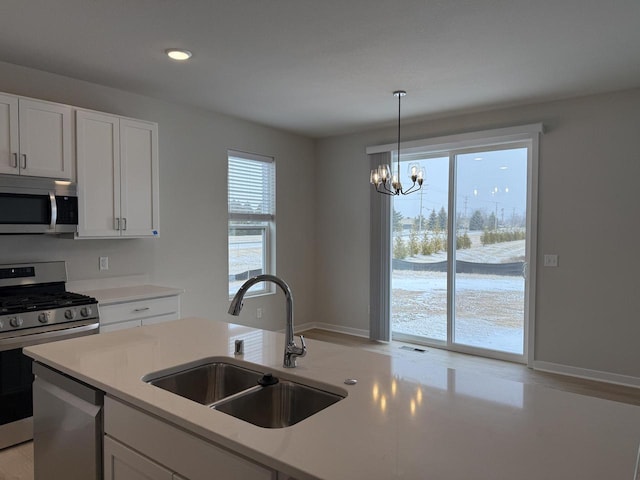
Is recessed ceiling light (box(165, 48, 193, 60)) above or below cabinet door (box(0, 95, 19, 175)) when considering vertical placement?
above

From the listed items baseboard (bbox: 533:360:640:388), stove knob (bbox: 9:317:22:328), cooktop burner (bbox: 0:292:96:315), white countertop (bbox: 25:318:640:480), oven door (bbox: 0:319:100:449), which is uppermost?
cooktop burner (bbox: 0:292:96:315)

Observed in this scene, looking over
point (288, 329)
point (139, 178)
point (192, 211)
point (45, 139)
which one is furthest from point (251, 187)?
point (288, 329)

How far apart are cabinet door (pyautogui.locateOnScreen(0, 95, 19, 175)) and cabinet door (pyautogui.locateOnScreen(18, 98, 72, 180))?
3cm

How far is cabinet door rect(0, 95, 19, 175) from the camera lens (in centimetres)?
288

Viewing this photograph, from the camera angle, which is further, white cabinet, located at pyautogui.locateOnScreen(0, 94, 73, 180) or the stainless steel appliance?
white cabinet, located at pyautogui.locateOnScreen(0, 94, 73, 180)

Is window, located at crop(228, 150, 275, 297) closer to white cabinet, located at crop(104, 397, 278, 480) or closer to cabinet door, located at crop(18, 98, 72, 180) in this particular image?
cabinet door, located at crop(18, 98, 72, 180)

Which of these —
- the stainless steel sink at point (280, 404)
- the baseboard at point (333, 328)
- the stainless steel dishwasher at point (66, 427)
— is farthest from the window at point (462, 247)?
the stainless steel dishwasher at point (66, 427)

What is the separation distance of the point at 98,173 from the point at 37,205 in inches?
19.6

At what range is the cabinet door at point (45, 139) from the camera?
2982mm

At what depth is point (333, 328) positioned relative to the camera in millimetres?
5922

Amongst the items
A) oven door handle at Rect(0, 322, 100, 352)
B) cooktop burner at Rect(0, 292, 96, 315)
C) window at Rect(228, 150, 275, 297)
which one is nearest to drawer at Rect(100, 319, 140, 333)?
oven door handle at Rect(0, 322, 100, 352)

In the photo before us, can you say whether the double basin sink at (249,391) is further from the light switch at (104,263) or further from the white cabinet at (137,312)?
the light switch at (104,263)

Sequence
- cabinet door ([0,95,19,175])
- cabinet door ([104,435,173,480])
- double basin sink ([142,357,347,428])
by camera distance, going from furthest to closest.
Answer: cabinet door ([0,95,19,175]) → double basin sink ([142,357,347,428]) → cabinet door ([104,435,173,480])

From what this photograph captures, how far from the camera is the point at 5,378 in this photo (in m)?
2.65
